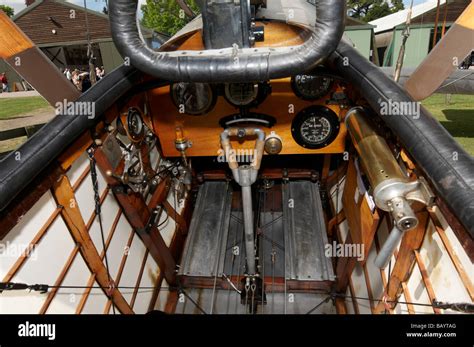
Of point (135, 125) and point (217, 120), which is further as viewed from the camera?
point (217, 120)

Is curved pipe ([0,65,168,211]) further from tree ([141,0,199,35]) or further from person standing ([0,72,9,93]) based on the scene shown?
tree ([141,0,199,35])

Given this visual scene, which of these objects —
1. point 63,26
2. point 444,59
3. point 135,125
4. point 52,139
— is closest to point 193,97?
point 135,125

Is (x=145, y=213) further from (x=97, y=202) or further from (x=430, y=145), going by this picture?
(x=430, y=145)

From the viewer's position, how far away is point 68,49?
20844mm

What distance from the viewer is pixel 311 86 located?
13.4ft

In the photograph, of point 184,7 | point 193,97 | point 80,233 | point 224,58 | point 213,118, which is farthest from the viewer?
point 184,7

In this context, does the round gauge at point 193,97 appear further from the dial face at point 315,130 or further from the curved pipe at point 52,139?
the dial face at point 315,130

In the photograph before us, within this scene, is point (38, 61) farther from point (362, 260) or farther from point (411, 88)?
point (362, 260)

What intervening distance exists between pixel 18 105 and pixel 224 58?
17228 mm

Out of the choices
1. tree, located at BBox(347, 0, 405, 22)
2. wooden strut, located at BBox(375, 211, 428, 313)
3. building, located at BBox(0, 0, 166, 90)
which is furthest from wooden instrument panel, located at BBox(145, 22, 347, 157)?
tree, located at BBox(347, 0, 405, 22)

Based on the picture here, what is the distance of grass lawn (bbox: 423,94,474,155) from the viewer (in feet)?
29.3

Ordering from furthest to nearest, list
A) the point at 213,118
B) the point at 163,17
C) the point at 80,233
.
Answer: the point at 163,17, the point at 213,118, the point at 80,233

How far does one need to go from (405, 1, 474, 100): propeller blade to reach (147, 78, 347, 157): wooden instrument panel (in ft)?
5.32

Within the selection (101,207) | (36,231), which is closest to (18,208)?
(36,231)
